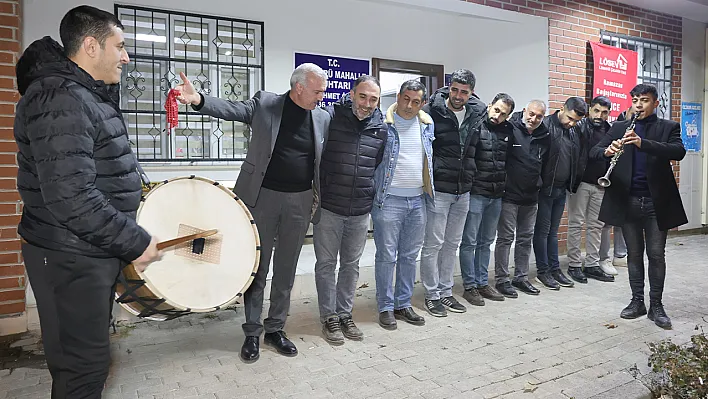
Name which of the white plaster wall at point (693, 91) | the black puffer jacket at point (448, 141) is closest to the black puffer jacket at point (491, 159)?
the black puffer jacket at point (448, 141)

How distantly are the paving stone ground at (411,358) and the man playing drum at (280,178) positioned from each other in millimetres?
320

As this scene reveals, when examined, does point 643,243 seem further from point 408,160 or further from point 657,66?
point 657,66

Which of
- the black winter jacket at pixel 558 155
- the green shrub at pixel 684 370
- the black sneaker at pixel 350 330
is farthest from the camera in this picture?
the black winter jacket at pixel 558 155

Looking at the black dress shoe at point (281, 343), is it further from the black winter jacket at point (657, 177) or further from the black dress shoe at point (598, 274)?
the black dress shoe at point (598, 274)

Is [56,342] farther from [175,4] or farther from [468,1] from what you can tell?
[468,1]

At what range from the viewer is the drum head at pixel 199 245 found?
7.19 ft

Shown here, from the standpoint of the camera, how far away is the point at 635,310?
4.25 m

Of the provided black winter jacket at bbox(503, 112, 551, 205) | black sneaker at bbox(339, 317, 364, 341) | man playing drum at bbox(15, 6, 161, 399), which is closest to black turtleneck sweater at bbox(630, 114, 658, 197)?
black winter jacket at bbox(503, 112, 551, 205)

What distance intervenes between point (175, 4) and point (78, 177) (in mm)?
3674

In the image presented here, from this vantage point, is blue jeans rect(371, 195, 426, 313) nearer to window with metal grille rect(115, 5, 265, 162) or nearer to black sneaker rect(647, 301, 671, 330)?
black sneaker rect(647, 301, 671, 330)

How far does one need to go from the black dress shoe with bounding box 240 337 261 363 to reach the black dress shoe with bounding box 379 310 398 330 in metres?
1.04

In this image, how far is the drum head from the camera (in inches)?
86.3

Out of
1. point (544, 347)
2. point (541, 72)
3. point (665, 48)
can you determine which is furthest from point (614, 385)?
point (665, 48)

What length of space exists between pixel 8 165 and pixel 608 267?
18.9ft
